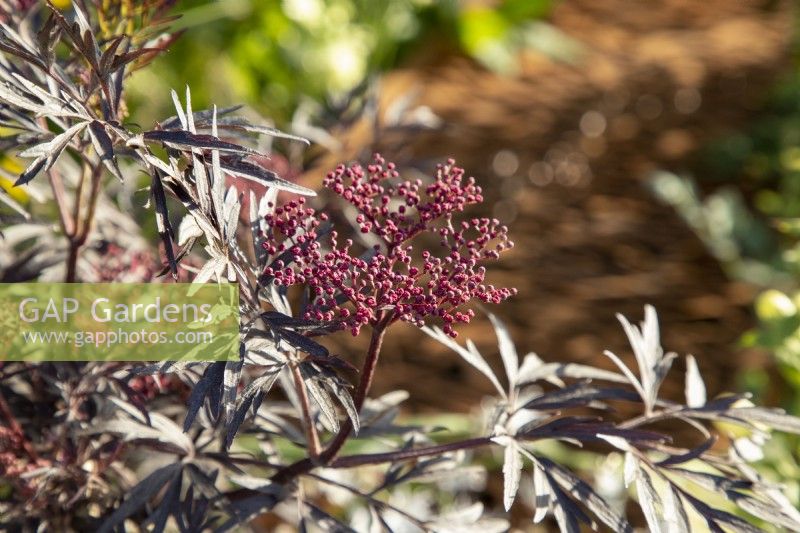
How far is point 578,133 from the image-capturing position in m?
1.99

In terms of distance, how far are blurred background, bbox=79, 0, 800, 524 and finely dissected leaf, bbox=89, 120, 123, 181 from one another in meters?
0.42

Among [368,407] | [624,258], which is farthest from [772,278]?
[368,407]

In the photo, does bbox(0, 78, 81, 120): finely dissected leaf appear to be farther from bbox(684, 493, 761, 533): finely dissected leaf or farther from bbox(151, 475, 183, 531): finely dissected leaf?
bbox(684, 493, 761, 533): finely dissected leaf

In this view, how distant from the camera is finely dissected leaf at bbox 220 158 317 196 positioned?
0.42 meters

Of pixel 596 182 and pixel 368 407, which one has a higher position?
pixel 596 182

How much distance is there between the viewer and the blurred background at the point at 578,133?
136 centimetres

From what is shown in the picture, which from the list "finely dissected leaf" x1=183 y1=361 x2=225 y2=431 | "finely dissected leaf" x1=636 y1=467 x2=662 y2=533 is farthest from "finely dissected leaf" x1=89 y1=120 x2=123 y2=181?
"finely dissected leaf" x1=636 y1=467 x2=662 y2=533

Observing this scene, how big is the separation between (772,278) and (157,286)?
50.3 inches

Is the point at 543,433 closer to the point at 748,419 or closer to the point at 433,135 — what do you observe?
the point at 748,419

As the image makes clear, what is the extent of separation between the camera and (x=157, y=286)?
1.89 ft

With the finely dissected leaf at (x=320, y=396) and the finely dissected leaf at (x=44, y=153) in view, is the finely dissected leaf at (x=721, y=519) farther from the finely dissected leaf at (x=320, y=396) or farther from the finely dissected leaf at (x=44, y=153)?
the finely dissected leaf at (x=44, y=153)

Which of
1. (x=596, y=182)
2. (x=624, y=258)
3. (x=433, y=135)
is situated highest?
(x=433, y=135)

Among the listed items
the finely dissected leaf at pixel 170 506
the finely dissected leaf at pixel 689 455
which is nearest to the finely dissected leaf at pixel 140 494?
the finely dissected leaf at pixel 170 506

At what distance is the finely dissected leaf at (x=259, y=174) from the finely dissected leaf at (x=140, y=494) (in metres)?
0.22
